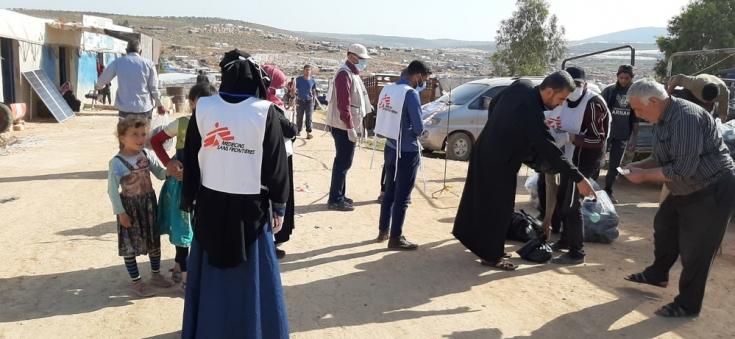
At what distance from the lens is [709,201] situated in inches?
166

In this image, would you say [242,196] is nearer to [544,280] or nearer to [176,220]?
[176,220]

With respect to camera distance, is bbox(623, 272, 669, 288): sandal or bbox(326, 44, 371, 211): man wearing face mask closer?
bbox(623, 272, 669, 288): sandal

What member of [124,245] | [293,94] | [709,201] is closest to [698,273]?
[709,201]

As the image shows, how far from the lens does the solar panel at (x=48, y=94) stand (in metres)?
15.0

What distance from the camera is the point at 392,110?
5.67 metres

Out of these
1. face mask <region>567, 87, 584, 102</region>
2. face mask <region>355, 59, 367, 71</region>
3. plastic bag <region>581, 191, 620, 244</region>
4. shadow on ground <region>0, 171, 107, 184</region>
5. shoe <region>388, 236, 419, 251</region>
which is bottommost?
shadow on ground <region>0, 171, 107, 184</region>

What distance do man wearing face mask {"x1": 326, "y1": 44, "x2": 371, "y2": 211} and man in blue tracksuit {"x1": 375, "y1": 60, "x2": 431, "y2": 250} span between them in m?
1.06

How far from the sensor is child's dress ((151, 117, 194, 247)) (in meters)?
4.25

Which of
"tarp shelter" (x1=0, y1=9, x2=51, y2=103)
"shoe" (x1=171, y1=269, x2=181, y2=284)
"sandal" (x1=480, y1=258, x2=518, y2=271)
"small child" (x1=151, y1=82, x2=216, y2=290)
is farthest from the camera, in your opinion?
"tarp shelter" (x1=0, y1=9, x2=51, y2=103)

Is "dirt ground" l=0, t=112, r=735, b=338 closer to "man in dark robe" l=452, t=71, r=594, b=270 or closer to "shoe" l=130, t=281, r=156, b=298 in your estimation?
"shoe" l=130, t=281, r=156, b=298

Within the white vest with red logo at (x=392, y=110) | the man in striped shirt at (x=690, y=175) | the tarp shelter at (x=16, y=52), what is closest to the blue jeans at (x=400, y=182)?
the white vest with red logo at (x=392, y=110)

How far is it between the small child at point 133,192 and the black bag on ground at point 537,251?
330cm

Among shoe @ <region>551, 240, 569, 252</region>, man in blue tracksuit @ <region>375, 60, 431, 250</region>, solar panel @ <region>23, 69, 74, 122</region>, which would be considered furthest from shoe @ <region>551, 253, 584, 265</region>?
solar panel @ <region>23, 69, 74, 122</region>

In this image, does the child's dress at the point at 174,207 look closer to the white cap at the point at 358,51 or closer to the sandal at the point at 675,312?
the white cap at the point at 358,51
